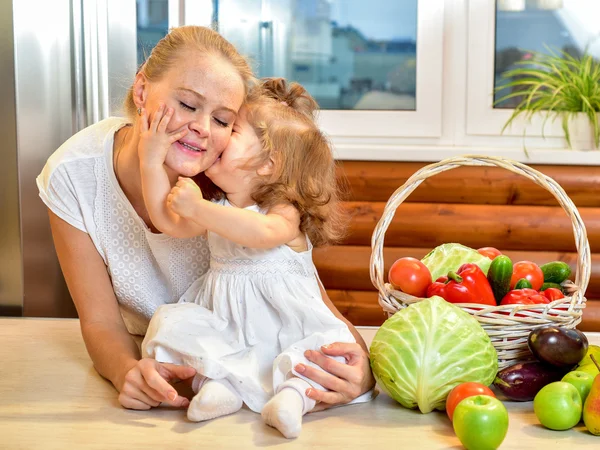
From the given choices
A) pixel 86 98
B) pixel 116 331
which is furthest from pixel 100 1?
pixel 116 331

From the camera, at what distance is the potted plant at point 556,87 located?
3.24 m

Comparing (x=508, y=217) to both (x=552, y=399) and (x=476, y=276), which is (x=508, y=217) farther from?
(x=552, y=399)

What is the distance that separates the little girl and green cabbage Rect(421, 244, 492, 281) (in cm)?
22

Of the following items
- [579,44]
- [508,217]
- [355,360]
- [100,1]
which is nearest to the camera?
[355,360]

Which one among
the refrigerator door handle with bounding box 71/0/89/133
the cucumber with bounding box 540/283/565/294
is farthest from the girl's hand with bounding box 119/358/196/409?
the refrigerator door handle with bounding box 71/0/89/133

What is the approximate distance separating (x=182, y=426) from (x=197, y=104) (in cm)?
58

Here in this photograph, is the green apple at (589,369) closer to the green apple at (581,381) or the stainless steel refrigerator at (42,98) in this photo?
the green apple at (581,381)

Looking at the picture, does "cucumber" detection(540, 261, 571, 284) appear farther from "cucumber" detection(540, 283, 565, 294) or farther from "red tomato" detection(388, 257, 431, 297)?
"red tomato" detection(388, 257, 431, 297)

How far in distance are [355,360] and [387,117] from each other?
88.6 inches

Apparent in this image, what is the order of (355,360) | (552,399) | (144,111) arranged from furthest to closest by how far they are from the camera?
(144,111), (355,360), (552,399)

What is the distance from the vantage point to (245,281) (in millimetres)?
1519

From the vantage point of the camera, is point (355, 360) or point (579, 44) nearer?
point (355, 360)

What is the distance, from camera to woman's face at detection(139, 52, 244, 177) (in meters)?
1.46

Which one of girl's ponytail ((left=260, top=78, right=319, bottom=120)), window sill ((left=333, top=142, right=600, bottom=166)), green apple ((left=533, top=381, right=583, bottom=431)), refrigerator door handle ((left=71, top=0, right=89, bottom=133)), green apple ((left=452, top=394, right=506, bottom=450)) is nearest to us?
green apple ((left=452, top=394, right=506, bottom=450))
